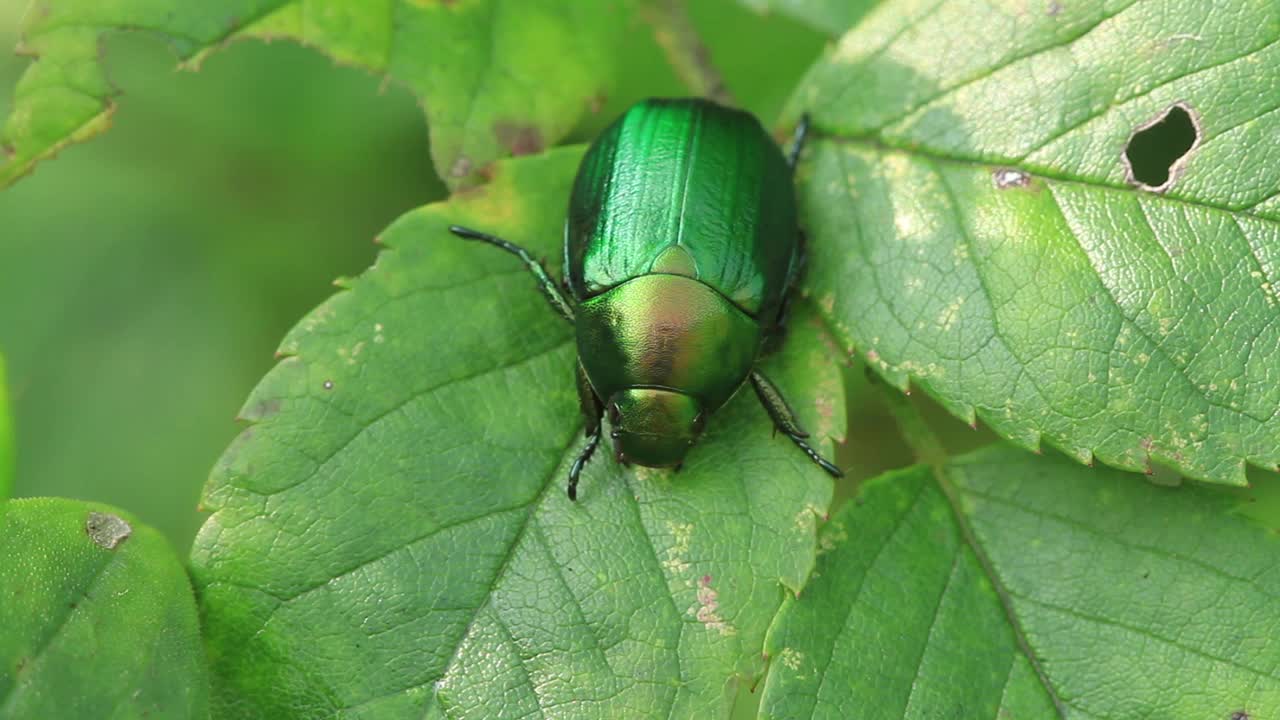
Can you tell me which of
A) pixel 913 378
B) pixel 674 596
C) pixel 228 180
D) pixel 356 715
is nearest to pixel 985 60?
pixel 913 378

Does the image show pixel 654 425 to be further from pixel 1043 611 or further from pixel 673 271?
pixel 1043 611

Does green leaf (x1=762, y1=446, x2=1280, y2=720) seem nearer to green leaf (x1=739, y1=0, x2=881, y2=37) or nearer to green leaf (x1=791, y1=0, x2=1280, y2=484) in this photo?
green leaf (x1=791, y1=0, x2=1280, y2=484)

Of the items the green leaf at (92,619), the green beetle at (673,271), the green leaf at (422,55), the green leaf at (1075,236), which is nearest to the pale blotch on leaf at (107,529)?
the green leaf at (92,619)

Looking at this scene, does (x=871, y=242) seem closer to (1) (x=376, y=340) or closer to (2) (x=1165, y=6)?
(2) (x=1165, y=6)

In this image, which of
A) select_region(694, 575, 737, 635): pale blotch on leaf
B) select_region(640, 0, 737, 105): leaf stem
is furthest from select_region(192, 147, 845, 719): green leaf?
select_region(640, 0, 737, 105): leaf stem

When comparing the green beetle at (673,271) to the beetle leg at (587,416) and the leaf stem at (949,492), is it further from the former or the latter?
the leaf stem at (949,492)

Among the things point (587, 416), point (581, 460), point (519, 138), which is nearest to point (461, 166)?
point (519, 138)
